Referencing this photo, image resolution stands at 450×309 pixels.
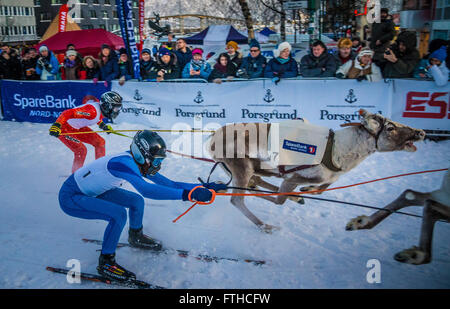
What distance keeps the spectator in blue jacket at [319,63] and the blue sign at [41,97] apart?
4794 mm

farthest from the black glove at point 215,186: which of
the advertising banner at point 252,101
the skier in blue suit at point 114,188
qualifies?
the advertising banner at point 252,101

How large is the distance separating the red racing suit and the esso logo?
5.50m

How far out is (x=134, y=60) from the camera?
908cm

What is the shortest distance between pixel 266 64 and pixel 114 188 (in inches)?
199

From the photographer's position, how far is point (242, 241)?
418 cm

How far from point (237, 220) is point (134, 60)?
5.89 m

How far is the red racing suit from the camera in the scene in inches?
225

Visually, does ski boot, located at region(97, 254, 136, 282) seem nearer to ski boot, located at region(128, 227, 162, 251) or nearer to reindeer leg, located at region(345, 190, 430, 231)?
ski boot, located at region(128, 227, 162, 251)

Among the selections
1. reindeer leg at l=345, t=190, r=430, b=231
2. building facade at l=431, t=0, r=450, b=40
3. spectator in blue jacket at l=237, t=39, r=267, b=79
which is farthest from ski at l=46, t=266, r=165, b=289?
building facade at l=431, t=0, r=450, b=40

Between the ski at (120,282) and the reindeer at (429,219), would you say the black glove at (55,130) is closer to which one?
the ski at (120,282)

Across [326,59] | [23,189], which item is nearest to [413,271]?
[326,59]

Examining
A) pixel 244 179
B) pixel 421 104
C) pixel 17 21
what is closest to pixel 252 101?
pixel 421 104

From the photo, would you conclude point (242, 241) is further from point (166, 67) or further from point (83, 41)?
point (83, 41)
